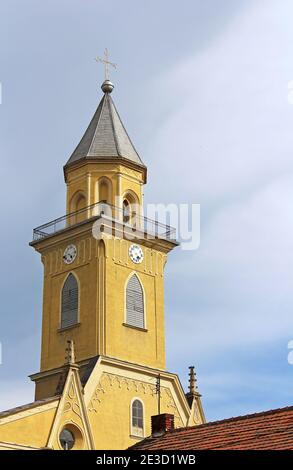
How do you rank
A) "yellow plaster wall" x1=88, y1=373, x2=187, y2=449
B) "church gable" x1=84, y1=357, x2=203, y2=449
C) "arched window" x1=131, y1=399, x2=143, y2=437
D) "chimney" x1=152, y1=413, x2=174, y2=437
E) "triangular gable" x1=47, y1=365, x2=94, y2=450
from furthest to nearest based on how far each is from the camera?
"arched window" x1=131, y1=399, x2=143, y2=437 → "church gable" x1=84, y1=357, x2=203, y2=449 → "yellow plaster wall" x1=88, y1=373, x2=187, y2=449 → "triangular gable" x1=47, y1=365, x2=94, y2=450 → "chimney" x1=152, y1=413, x2=174, y2=437

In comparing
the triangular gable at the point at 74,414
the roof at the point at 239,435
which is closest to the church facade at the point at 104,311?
the triangular gable at the point at 74,414

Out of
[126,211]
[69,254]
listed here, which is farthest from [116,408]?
[126,211]

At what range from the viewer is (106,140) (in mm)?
49312

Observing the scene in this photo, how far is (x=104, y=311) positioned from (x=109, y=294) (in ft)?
3.30

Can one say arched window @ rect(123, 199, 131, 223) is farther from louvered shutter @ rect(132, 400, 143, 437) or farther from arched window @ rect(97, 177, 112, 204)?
louvered shutter @ rect(132, 400, 143, 437)

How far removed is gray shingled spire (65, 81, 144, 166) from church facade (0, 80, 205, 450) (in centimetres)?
8

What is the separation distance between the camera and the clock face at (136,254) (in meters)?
47.0

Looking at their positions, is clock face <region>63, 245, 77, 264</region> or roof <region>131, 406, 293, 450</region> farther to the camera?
clock face <region>63, 245, 77, 264</region>

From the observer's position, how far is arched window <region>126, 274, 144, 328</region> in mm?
45750

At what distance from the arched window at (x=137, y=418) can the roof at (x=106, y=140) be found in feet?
43.6

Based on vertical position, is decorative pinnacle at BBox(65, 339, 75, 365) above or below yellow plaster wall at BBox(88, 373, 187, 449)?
above

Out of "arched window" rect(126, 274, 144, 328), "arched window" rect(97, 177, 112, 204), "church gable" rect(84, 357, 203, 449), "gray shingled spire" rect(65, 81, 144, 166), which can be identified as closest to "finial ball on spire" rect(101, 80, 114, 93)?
"gray shingled spire" rect(65, 81, 144, 166)

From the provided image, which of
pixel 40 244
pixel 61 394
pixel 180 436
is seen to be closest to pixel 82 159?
pixel 40 244
